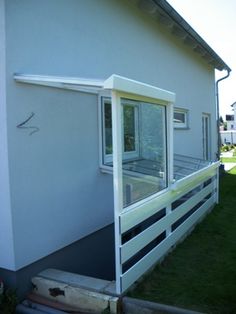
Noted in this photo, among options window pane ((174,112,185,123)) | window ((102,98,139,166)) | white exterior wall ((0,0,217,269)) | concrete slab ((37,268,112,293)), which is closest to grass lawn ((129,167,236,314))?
concrete slab ((37,268,112,293))

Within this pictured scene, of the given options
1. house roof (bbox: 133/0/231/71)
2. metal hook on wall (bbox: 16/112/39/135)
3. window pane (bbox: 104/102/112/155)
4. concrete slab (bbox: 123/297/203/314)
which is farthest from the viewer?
house roof (bbox: 133/0/231/71)

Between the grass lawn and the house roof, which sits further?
the house roof

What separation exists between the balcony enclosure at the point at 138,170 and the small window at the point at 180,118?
3609mm

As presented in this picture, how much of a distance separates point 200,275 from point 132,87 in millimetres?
2447

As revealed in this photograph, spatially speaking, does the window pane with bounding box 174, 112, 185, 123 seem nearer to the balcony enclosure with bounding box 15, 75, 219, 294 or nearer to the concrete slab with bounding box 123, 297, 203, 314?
the balcony enclosure with bounding box 15, 75, 219, 294

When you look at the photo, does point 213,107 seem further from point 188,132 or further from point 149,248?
point 149,248

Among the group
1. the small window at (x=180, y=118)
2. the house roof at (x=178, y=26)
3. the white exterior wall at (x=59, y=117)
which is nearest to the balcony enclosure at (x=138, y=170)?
the white exterior wall at (x=59, y=117)

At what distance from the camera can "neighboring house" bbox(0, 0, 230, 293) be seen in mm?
3805

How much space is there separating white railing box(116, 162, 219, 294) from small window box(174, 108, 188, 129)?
2.52 m

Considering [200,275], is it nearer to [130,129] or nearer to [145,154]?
[145,154]

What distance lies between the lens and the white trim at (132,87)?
3465 mm

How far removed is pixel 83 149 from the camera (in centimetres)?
509

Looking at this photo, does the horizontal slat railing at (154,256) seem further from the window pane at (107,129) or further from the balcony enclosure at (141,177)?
the window pane at (107,129)

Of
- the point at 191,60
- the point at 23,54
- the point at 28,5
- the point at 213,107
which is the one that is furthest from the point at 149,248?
the point at 213,107
